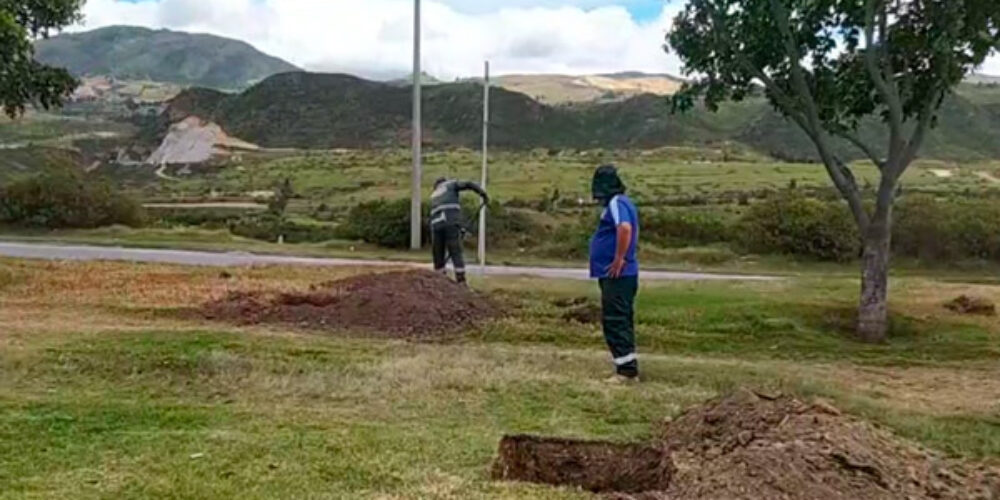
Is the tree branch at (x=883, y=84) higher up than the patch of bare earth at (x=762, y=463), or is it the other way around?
the tree branch at (x=883, y=84)

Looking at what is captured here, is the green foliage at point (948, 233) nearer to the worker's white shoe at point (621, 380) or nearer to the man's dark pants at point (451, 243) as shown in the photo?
the man's dark pants at point (451, 243)

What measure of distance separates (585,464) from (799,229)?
2483 cm

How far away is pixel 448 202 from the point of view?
15.3 meters

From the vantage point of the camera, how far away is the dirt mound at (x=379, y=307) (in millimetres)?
13555

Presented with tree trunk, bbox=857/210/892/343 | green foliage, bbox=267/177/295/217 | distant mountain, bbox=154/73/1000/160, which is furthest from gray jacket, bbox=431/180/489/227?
distant mountain, bbox=154/73/1000/160

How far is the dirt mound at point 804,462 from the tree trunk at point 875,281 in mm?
7644

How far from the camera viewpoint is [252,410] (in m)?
8.14

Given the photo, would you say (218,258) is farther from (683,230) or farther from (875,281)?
(875,281)

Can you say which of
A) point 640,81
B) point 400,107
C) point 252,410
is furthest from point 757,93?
point 640,81

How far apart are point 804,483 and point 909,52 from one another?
9.86 meters

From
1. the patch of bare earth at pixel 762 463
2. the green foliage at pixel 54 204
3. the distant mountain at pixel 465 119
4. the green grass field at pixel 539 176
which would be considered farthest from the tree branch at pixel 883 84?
the distant mountain at pixel 465 119

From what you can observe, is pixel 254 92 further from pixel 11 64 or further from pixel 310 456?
pixel 310 456

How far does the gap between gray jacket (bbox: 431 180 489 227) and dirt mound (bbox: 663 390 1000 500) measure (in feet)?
27.0

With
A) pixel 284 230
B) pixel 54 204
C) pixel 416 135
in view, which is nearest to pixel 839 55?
pixel 416 135
